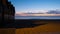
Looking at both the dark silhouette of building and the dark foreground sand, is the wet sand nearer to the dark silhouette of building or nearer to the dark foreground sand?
the dark foreground sand

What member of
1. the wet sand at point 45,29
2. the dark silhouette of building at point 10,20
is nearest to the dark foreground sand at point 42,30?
the wet sand at point 45,29

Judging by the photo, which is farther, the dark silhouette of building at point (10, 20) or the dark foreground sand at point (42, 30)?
the dark silhouette of building at point (10, 20)

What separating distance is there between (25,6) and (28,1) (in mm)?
58

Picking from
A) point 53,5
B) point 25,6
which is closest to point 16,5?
point 25,6

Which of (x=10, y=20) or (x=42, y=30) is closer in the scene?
(x=42, y=30)

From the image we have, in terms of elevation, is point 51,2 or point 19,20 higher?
point 51,2

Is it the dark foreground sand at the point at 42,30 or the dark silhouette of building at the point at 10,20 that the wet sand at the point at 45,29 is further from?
the dark silhouette of building at the point at 10,20

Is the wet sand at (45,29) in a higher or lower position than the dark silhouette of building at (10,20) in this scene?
lower

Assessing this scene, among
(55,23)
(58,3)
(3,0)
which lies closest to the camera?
(58,3)

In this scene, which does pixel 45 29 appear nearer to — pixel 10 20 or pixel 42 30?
pixel 42 30

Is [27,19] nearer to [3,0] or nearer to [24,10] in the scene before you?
[24,10]

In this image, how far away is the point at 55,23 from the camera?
57.9 inches

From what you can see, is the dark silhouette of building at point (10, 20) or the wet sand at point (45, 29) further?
the dark silhouette of building at point (10, 20)

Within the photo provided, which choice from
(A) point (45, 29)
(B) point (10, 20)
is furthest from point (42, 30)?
(B) point (10, 20)
